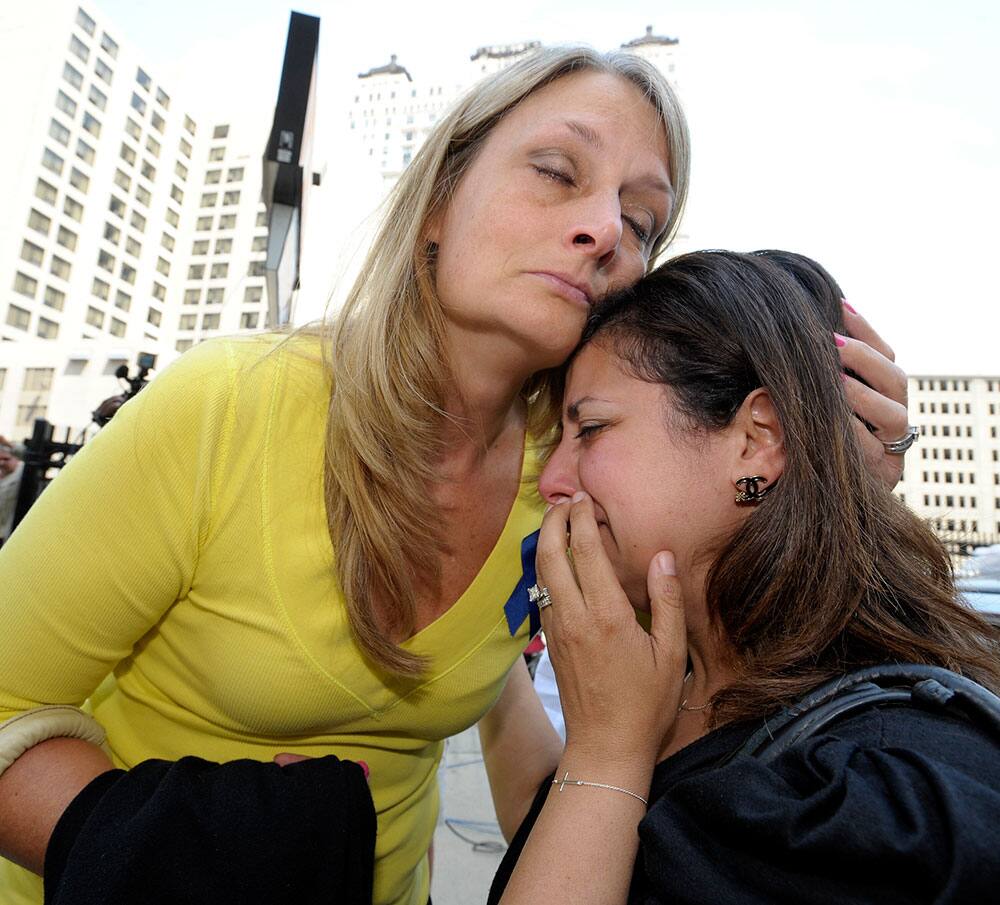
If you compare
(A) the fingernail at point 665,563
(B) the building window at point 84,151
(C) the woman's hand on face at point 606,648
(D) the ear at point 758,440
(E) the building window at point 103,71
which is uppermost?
(E) the building window at point 103,71

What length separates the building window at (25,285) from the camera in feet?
167

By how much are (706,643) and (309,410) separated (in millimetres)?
893

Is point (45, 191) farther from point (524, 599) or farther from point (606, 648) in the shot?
point (606, 648)

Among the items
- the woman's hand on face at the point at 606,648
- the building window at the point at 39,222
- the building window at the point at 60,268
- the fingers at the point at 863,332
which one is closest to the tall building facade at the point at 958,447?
the building window at the point at 60,268

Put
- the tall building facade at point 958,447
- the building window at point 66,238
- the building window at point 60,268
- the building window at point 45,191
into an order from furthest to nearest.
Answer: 1. the tall building facade at point 958,447
2. the building window at point 66,238
3. the building window at point 60,268
4. the building window at point 45,191

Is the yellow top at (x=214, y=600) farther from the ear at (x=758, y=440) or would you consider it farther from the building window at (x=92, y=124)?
the building window at (x=92, y=124)

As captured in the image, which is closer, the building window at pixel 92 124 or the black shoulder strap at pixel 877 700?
the black shoulder strap at pixel 877 700

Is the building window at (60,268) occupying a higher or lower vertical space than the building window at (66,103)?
lower

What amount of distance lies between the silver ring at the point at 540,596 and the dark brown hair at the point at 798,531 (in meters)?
0.30

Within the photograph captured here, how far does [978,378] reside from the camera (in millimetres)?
77750

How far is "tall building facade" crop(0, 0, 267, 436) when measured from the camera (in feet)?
165

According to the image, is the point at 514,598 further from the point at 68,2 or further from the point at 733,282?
the point at 68,2

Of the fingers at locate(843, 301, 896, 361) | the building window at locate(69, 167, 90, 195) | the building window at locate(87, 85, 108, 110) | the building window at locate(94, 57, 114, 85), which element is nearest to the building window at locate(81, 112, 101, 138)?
the building window at locate(87, 85, 108, 110)

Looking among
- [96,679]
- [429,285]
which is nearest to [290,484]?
[96,679]
